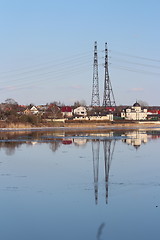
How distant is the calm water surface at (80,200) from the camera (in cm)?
737

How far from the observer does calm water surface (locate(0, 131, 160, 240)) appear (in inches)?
290

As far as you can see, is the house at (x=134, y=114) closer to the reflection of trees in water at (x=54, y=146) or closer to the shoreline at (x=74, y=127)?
the shoreline at (x=74, y=127)

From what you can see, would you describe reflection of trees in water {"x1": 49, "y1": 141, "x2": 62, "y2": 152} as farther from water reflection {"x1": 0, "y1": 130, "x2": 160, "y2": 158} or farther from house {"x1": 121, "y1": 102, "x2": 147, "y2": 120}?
house {"x1": 121, "y1": 102, "x2": 147, "y2": 120}

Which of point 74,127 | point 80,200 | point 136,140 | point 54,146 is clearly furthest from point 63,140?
point 74,127

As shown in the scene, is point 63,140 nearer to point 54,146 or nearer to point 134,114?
point 54,146

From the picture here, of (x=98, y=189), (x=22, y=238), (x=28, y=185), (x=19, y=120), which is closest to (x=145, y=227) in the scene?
(x=22, y=238)

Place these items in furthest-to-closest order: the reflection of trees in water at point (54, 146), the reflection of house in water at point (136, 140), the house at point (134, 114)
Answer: the house at point (134, 114), the reflection of house in water at point (136, 140), the reflection of trees in water at point (54, 146)

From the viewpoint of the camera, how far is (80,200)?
9.58 metres

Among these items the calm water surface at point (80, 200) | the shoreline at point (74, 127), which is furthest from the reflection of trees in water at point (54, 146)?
the shoreline at point (74, 127)

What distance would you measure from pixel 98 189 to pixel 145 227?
336cm

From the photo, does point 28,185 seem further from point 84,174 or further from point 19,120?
point 19,120

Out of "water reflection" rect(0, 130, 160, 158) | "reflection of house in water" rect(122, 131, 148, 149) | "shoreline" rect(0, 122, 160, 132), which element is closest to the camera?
"water reflection" rect(0, 130, 160, 158)

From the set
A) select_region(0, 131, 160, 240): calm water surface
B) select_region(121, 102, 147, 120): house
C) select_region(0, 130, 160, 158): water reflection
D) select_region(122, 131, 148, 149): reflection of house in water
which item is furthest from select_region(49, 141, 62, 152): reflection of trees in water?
select_region(121, 102, 147, 120): house

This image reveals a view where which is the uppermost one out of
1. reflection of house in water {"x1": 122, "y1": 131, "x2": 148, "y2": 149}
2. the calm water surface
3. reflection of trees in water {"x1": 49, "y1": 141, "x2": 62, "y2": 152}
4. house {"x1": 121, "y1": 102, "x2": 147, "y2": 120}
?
house {"x1": 121, "y1": 102, "x2": 147, "y2": 120}
